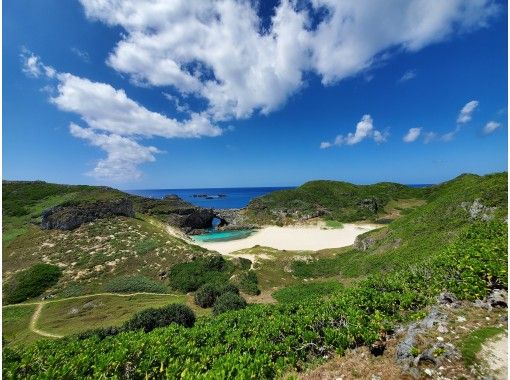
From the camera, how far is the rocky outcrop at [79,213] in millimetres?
51750

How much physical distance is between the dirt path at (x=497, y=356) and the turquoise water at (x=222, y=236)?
72.5 metres

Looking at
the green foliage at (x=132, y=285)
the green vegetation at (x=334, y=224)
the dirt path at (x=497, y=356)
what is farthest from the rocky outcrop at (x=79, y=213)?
the green vegetation at (x=334, y=224)

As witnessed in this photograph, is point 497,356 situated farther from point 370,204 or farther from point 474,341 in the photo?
point 370,204

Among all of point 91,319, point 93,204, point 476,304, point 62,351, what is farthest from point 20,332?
point 93,204

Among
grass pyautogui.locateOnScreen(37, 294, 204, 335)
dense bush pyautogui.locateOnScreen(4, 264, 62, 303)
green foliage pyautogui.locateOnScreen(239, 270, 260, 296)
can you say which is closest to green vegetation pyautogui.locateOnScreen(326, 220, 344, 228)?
green foliage pyautogui.locateOnScreen(239, 270, 260, 296)

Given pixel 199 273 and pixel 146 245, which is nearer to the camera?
pixel 199 273

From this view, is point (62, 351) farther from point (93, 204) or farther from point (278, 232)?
point (278, 232)

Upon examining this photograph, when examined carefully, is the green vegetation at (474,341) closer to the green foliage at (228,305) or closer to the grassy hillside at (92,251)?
the green foliage at (228,305)

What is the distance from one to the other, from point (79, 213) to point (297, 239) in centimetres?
4955

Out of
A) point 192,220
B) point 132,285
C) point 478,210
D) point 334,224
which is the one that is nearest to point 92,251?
point 132,285

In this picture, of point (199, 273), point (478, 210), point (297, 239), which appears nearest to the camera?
point (478, 210)

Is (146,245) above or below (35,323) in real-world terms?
above

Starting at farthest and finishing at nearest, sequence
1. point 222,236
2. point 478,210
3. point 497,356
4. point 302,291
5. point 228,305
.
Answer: point 222,236
point 478,210
point 302,291
point 228,305
point 497,356

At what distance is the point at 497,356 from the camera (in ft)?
24.0
